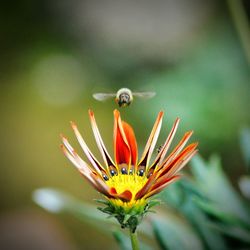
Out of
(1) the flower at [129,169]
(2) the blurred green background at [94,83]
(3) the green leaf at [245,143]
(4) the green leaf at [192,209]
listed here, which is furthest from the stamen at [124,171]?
(2) the blurred green background at [94,83]

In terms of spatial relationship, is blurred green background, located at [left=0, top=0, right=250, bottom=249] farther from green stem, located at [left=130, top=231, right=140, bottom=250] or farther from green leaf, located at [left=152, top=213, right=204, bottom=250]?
green stem, located at [left=130, top=231, right=140, bottom=250]

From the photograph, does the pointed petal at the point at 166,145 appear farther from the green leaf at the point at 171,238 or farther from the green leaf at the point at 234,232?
the green leaf at the point at 234,232

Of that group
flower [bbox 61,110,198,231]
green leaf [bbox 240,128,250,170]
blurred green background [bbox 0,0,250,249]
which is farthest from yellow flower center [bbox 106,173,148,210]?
blurred green background [bbox 0,0,250,249]

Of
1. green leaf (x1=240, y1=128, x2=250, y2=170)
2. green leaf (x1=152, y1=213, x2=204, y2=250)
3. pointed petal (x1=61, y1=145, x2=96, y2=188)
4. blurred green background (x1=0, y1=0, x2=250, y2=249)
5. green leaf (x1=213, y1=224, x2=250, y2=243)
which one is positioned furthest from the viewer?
blurred green background (x1=0, y1=0, x2=250, y2=249)

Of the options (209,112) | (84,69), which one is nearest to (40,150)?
(84,69)

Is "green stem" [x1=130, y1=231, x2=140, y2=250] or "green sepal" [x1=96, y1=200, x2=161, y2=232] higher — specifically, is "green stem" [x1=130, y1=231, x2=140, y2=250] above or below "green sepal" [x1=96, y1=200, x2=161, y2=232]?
below

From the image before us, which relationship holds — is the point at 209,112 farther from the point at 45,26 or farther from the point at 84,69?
the point at 45,26
